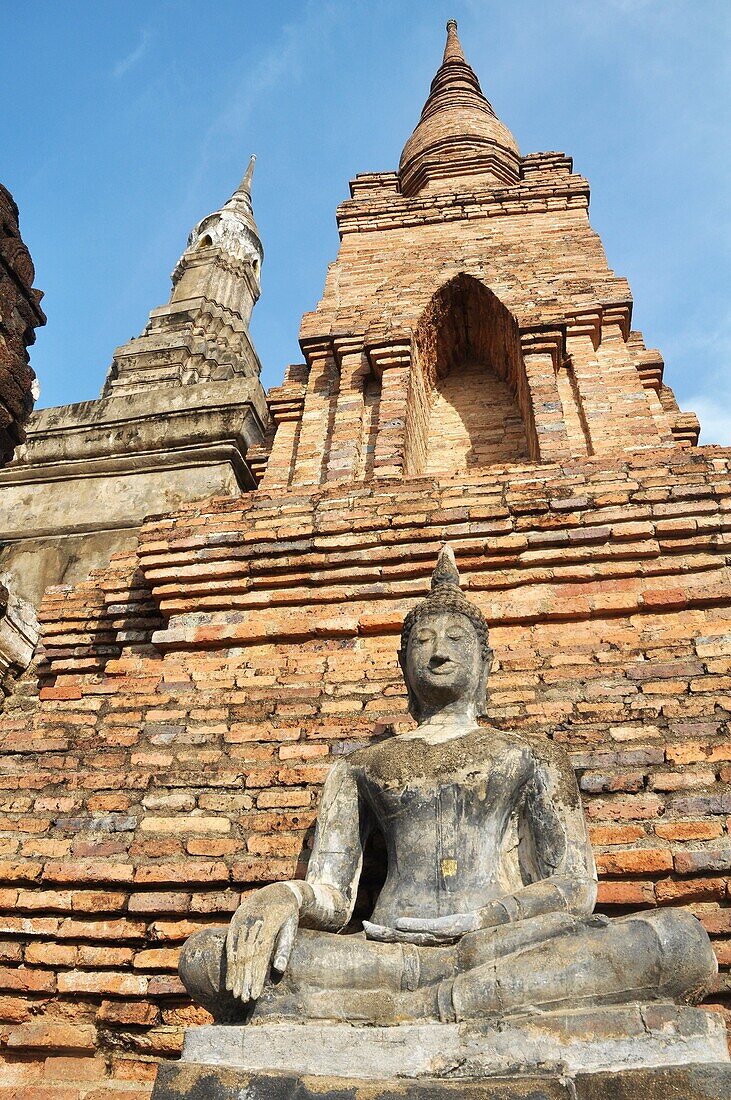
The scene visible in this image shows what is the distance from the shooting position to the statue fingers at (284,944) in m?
2.82

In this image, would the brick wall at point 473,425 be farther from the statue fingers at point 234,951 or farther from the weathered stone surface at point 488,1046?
the weathered stone surface at point 488,1046

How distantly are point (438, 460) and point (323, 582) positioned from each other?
9.99ft

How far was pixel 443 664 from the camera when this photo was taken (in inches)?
155

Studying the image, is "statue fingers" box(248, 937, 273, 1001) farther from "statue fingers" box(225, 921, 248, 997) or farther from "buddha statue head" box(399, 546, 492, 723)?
"buddha statue head" box(399, 546, 492, 723)

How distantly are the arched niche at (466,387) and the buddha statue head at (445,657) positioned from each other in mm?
3580

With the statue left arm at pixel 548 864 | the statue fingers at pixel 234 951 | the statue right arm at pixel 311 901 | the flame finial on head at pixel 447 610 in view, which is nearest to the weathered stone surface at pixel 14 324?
the flame finial on head at pixel 447 610

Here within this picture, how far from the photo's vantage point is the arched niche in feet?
26.6

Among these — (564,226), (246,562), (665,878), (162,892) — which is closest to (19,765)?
(162,892)

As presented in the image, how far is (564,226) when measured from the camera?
9422mm

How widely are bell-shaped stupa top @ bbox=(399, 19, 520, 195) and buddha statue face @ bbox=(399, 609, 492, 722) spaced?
28.8 ft

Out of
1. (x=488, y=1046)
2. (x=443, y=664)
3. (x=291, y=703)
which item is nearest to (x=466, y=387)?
(x=291, y=703)

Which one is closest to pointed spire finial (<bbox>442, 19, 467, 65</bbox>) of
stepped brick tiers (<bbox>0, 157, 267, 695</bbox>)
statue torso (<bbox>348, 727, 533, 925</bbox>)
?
stepped brick tiers (<bbox>0, 157, 267, 695</bbox>)

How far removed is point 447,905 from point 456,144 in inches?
459

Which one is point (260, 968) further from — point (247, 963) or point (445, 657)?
point (445, 657)
